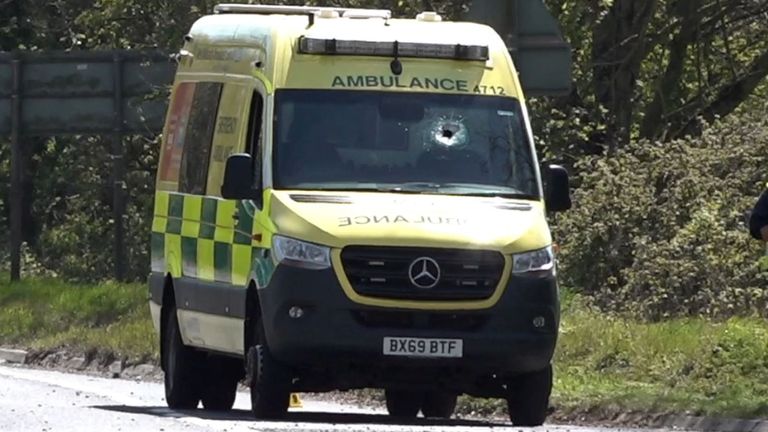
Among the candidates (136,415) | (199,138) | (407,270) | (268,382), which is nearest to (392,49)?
(407,270)

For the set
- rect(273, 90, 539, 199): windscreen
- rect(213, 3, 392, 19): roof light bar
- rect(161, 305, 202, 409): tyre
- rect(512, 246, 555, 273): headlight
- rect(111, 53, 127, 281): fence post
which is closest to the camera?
rect(512, 246, 555, 273): headlight

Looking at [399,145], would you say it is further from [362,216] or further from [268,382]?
[268,382]

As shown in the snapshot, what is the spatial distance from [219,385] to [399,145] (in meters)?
2.94

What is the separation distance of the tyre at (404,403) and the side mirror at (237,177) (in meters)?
2.94

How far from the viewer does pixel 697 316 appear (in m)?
21.0

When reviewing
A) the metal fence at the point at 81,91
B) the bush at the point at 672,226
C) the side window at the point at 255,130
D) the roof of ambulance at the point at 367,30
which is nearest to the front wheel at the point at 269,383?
the side window at the point at 255,130

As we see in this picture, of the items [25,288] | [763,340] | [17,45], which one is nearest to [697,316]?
[763,340]

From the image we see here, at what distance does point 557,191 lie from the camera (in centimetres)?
1463

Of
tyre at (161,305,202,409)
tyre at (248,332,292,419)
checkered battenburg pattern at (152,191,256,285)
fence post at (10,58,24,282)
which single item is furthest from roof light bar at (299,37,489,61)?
fence post at (10,58,24,282)

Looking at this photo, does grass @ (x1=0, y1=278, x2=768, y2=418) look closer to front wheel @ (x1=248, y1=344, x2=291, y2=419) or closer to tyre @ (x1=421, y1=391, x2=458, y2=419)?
tyre @ (x1=421, y1=391, x2=458, y2=419)

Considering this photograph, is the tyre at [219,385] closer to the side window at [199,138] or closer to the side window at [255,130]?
the side window at [199,138]

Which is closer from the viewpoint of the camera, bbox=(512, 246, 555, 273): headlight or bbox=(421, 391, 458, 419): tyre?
bbox=(512, 246, 555, 273): headlight

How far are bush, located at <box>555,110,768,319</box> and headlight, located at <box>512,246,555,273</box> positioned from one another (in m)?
7.48

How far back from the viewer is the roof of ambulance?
14586 millimetres
